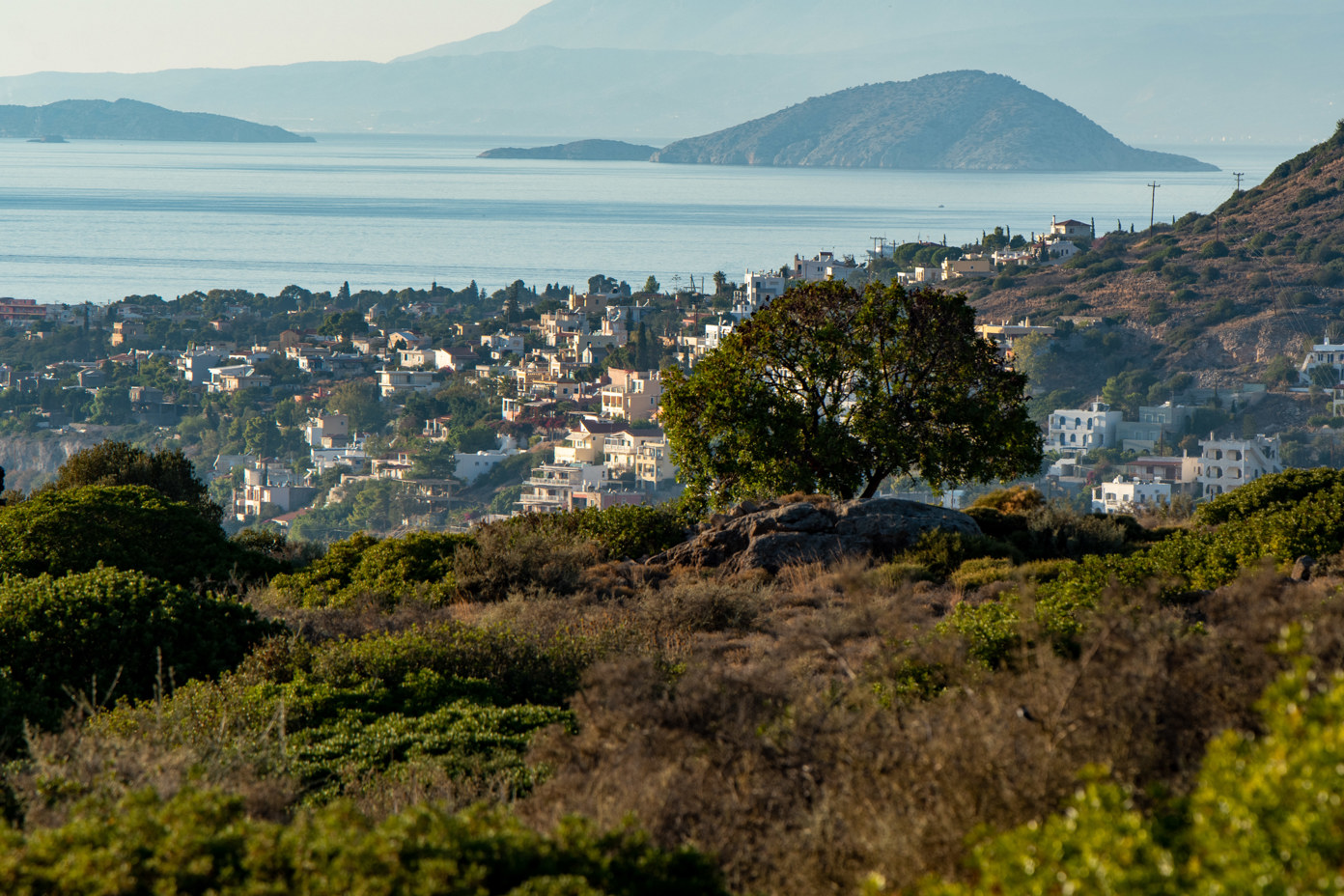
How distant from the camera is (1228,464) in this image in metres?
61.7

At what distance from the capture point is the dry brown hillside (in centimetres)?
8838

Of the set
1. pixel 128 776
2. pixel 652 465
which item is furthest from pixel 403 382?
pixel 128 776

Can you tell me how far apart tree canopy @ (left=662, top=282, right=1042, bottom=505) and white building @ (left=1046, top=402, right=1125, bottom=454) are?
62.8 m

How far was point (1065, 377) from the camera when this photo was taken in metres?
87.6

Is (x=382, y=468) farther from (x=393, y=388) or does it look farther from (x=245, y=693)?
(x=245, y=693)

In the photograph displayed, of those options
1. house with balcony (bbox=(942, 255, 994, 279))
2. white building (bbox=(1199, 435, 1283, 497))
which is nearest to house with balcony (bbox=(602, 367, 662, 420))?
white building (bbox=(1199, 435, 1283, 497))

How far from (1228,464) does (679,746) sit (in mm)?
63141

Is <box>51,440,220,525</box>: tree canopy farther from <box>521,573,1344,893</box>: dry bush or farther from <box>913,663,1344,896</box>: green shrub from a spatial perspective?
<box>913,663,1344,896</box>: green shrub

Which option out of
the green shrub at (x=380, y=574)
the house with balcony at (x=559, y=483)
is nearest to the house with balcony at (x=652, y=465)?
the house with balcony at (x=559, y=483)

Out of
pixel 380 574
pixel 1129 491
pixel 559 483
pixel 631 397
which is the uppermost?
pixel 380 574

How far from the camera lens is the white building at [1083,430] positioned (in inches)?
2972

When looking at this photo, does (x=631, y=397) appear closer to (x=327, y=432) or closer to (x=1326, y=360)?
(x=327, y=432)

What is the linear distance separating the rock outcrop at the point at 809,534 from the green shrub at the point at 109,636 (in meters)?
4.91

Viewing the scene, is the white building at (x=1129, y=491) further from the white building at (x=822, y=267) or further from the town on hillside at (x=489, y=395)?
the white building at (x=822, y=267)
